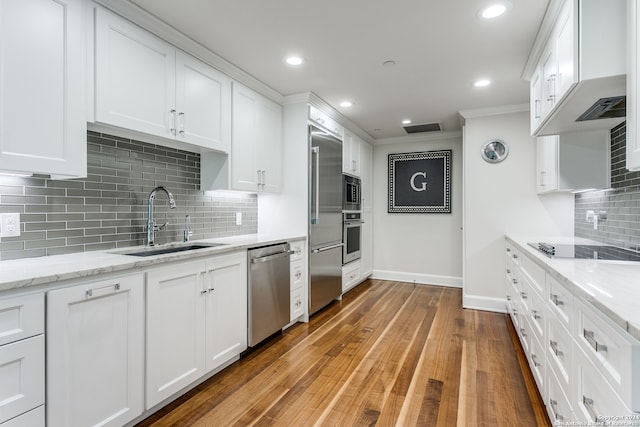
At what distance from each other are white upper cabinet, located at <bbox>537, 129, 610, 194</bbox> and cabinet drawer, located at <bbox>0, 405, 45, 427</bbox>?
355cm

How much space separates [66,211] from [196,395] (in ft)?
4.49

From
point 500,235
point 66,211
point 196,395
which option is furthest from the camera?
point 500,235

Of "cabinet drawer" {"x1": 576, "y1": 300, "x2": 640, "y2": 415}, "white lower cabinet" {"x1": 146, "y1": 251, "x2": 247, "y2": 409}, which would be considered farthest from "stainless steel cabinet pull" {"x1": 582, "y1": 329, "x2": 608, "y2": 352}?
"white lower cabinet" {"x1": 146, "y1": 251, "x2": 247, "y2": 409}

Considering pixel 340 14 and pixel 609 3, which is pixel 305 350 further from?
pixel 609 3

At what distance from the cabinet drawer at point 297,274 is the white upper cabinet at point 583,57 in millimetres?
2342

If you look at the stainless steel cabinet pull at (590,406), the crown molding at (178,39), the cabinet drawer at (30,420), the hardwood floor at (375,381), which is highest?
the crown molding at (178,39)

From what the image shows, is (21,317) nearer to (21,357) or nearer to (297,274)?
(21,357)

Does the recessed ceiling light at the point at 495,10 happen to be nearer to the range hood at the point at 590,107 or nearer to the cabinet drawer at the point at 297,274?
the range hood at the point at 590,107

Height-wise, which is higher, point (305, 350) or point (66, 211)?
point (66, 211)

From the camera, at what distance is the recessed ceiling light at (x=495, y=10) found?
194 centimetres

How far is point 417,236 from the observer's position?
5254mm

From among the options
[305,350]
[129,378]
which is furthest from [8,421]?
[305,350]

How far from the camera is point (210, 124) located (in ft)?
8.38

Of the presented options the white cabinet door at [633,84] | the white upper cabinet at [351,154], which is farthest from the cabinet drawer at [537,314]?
the white upper cabinet at [351,154]
